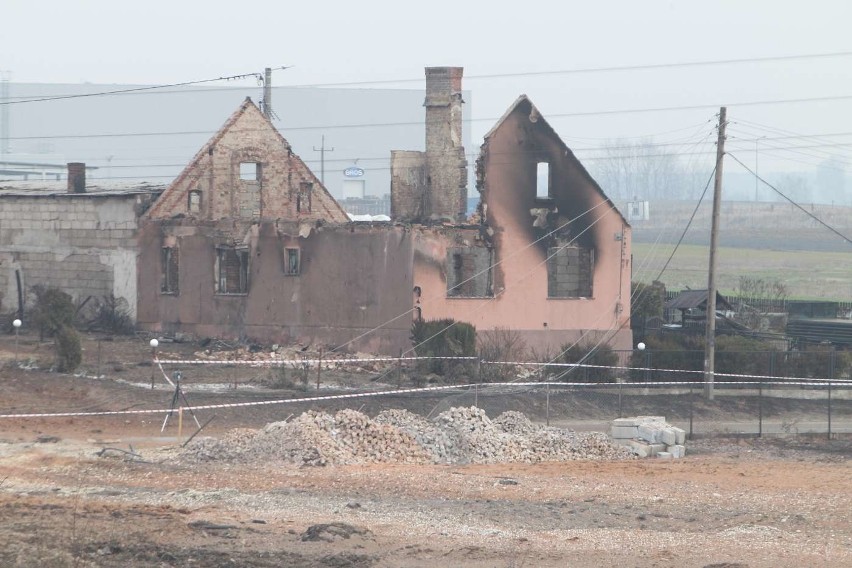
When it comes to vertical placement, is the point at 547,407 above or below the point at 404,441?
→ above

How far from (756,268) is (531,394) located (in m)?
76.7

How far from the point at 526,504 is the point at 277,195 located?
93.8 ft

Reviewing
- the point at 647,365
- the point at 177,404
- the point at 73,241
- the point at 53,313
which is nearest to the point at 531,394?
the point at 647,365

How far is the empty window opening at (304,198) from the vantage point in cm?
4862

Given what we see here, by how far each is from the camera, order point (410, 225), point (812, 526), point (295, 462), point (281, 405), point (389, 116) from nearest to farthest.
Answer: point (812, 526)
point (295, 462)
point (281, 405)
point (410, 225)
point (389, 116)

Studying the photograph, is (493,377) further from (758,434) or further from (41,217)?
(41,217)

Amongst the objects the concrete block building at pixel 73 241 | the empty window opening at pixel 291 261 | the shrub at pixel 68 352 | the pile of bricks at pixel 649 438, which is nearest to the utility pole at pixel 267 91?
the concrete block building at pixel 73 241

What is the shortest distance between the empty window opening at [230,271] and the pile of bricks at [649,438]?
1847 centimetres

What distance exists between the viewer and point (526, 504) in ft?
69.2

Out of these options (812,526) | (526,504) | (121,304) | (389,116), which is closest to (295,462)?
(526,504)

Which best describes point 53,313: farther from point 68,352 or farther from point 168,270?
point 68,352

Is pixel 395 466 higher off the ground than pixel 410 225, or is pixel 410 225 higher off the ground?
pixel 410 225

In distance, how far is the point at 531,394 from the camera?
108ft

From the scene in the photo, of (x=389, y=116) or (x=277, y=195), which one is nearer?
(x=277, y=195)
